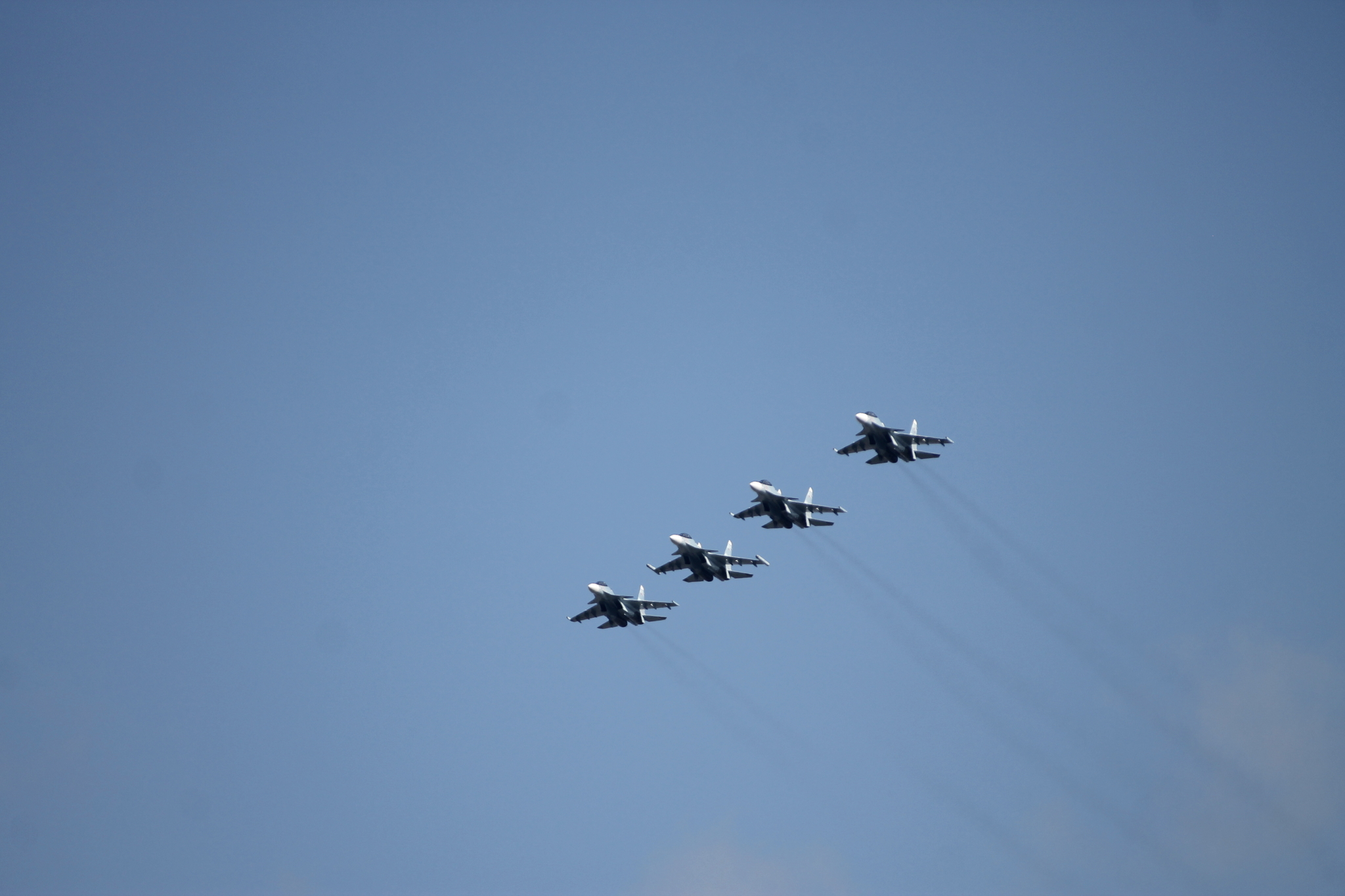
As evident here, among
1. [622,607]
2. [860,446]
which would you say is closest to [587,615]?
[622,607]

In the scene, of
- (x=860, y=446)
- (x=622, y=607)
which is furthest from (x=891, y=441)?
(x=622, y=607)

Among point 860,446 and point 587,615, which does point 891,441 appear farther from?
point 587,615

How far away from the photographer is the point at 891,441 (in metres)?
161

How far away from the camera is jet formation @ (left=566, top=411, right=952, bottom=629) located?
16025 centimetres

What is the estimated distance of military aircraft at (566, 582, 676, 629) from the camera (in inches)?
6353

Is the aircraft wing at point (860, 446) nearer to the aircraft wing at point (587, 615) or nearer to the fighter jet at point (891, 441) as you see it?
the fighter jet at point (891, 441)

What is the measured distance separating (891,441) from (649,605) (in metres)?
24.5

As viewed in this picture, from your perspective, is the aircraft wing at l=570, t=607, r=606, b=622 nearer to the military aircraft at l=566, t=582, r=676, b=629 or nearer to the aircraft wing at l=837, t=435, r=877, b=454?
the military aircraft at l=566, t=582, r=676, b=629

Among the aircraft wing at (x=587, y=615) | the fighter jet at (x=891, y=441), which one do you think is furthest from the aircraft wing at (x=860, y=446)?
the aircraft wing at (x=587, y=615)

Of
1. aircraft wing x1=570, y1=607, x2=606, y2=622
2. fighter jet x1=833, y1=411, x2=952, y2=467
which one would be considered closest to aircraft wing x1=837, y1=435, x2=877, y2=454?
fighter jet x1=833, y1=411, x2=952, y2=467

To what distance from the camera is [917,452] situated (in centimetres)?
16100

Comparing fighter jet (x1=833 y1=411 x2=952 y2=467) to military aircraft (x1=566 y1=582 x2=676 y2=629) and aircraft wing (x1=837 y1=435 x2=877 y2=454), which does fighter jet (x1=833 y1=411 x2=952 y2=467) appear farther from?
military aircraft (x1=566 y1=582 x2=676 y2=629)

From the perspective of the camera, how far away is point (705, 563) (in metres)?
162

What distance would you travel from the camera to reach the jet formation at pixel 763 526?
16025 cm
